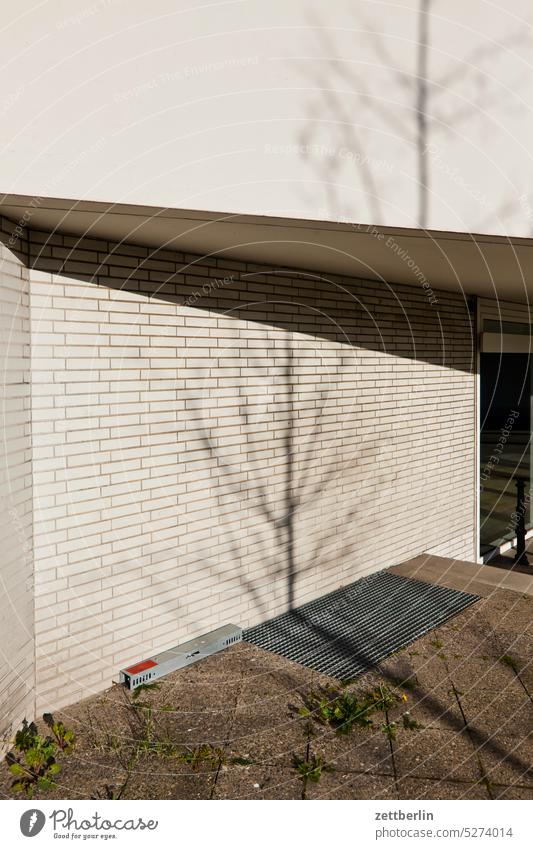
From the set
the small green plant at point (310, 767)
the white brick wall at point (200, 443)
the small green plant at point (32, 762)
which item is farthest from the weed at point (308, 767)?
the white brick wall at point (200, 443)

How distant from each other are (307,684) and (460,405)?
4.66m

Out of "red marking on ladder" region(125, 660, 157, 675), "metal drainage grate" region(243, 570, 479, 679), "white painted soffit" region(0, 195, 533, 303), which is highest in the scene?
"white painted soffit" region(0, 195, 533, 303)

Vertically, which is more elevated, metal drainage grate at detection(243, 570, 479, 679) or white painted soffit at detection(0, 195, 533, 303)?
white painted soffit at detection(0, 195, 533, 303)

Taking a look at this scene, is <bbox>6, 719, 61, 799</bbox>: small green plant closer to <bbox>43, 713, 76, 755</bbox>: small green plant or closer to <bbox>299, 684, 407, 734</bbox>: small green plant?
<bbox>43, 713, 76, 755</bbox>: small green plant

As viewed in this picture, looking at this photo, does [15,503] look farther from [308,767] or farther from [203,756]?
[308,767]

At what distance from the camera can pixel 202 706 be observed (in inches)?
159

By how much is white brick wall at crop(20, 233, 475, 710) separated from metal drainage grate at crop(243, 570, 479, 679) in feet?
0.66

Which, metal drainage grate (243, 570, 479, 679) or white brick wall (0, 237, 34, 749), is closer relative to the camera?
white brick wall (0, 237, 34, 749)

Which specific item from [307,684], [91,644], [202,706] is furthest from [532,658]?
[91,644]

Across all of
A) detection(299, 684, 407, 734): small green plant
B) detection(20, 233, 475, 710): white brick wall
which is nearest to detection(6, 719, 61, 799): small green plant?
detection(20, 233, 475, 710): white brick wall

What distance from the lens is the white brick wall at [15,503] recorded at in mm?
3488

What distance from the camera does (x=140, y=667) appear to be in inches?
171

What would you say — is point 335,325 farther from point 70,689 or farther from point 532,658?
point 70,689

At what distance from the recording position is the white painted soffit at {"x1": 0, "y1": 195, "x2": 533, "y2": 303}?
3.50 metres
